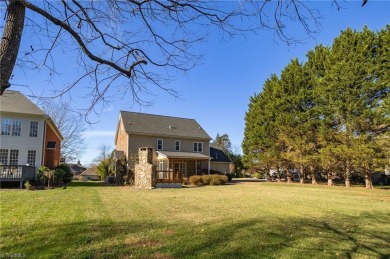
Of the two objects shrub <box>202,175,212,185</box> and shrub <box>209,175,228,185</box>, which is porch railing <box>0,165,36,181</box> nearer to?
shrub <box>202,175,212,185</box>

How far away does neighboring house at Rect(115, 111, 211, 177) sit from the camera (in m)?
31.2

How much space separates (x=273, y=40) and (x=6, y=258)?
5.57 m

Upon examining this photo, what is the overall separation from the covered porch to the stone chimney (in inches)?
231

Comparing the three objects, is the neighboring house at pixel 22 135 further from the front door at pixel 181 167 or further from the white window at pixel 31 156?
the front door at pixel 181 167

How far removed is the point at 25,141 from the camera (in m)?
22.1

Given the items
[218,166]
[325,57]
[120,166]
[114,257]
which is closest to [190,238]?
[114,257]

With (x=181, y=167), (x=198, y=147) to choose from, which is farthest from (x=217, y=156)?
(x=181, y=167)

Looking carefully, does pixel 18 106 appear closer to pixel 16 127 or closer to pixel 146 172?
pixel 16 127

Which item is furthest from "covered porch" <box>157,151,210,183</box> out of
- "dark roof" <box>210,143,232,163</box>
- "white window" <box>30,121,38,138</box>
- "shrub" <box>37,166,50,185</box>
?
"white window" <box>30,121,38,138</box>

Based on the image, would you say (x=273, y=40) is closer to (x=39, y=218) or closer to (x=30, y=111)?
(x=39, y=218)

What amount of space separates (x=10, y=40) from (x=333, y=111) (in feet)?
90.1

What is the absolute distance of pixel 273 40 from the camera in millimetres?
4453

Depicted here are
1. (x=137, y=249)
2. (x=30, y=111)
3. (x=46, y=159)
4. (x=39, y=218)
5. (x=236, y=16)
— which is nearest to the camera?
(x=236, y=16)

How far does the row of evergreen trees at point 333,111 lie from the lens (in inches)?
894
